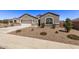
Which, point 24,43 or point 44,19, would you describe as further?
point 44,19

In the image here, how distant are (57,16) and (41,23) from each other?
0.70 m

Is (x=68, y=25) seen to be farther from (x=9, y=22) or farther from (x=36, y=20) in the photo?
(x=9, y=22)

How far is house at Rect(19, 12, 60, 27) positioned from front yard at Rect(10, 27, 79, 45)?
24 cm

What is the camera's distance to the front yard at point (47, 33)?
18.5 ft

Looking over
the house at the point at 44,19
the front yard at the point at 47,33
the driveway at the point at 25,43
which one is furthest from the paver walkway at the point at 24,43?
the house at the point at 44,19

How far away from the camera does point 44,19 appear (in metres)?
5.82

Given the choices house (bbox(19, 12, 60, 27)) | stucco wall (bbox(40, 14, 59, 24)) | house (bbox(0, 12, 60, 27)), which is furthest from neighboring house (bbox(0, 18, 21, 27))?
stucco wall (bbox(40, 14, 59, 24))

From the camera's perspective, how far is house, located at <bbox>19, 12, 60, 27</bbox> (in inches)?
223

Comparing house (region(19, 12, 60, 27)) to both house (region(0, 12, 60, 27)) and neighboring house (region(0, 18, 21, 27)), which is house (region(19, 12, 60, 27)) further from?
neighboring house (region(0, 18, 21, 27))

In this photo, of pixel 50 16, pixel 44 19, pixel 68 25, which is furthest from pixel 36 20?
pixel 68 25

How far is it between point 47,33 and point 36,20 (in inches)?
27.1

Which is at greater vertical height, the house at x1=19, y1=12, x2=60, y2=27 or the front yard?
the house at x1=19, y1=12, x2=60, y2=27
